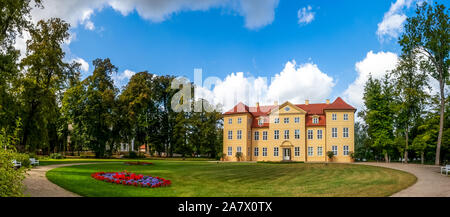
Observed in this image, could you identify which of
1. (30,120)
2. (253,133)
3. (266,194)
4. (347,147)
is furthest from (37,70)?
(347,147)

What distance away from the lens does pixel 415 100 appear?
35.8 metres

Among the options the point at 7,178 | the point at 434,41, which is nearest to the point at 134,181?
the point at 7,178

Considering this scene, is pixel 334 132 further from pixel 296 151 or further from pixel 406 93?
pixel 406 93

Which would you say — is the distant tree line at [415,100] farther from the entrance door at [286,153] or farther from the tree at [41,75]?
the tree at [41,75]

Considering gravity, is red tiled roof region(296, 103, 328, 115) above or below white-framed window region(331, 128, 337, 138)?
above

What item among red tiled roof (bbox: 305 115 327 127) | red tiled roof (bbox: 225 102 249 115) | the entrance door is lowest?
the entrance door

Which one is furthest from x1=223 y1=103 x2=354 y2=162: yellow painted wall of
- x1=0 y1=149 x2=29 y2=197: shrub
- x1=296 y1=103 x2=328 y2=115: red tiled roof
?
x1=0 y1=149 x2=29 y2=197: shrub

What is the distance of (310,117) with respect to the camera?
42000 millimetres

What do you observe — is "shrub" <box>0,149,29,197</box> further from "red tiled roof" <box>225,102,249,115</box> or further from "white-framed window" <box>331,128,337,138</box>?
"white-framed window" <box>331,128,337,138</box>

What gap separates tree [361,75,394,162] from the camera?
37.2 meters

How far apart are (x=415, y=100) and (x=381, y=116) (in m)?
4.32

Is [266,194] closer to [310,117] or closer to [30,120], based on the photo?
[30,120]

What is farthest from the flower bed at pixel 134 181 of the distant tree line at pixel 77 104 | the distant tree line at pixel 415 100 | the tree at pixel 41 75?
the distant tree line at pixel 415 100
